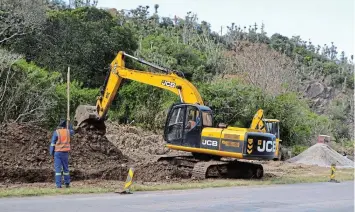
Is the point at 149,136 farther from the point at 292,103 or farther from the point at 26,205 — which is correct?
the point at 26,205

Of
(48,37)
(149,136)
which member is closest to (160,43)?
(48,37)

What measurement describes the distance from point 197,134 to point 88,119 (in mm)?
4501

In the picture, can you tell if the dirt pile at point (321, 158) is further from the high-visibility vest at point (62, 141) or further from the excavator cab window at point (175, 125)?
the high-visibility vest at point (62, 141)

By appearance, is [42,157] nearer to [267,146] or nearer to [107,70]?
[267,146]

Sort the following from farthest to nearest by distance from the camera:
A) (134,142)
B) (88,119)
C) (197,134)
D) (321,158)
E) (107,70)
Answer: (107,70) → (321,158) → (134,142) → (88,119) → (197,134)

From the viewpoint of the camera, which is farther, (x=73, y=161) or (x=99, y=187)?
(x=73, y=161)

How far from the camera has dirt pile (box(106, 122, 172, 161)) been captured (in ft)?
91.7

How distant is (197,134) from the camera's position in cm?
2052

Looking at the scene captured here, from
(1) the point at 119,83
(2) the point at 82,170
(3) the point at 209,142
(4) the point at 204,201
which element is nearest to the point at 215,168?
(3) the point at 209,142

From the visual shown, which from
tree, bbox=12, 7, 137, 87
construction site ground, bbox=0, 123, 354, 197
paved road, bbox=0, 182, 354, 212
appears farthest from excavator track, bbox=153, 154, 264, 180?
tree, bbox=12, 7, 137, 87

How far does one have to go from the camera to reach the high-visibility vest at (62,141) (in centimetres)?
1465

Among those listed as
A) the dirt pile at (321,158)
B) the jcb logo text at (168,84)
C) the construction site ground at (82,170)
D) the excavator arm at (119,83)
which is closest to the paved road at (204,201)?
the construction site ground at (82,170)

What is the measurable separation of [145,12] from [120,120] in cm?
4650

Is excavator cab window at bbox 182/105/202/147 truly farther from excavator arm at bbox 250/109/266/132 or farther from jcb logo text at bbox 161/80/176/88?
excavator arm at bbox 250/109/266/132
